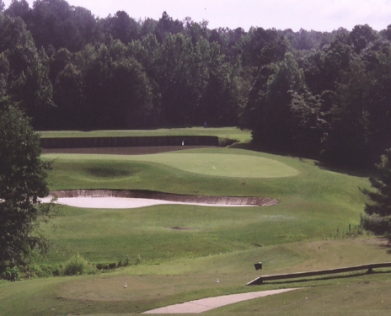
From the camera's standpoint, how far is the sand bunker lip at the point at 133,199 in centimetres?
4447

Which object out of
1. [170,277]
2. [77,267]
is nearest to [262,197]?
[77,267]

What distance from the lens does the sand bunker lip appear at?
44469 mm

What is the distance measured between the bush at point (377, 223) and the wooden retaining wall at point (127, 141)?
5294 centimetres

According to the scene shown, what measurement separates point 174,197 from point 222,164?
1081 centimetres

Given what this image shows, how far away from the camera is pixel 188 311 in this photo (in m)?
15.2

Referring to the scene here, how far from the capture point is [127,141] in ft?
269

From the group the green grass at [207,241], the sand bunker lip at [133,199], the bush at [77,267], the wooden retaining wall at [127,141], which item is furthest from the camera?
the wooden retaining wall at [127,141]

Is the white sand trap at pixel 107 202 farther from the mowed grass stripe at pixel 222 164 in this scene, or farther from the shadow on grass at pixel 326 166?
the shadow on grass at pixel 326 166

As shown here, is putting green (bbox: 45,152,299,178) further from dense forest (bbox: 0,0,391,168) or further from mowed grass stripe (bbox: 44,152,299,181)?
dense forest (bbox: 0,0,391,168)

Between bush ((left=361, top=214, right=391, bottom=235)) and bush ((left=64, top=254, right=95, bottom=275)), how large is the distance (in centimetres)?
1327

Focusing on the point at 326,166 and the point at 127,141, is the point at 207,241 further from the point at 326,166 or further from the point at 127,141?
the point at 127,141

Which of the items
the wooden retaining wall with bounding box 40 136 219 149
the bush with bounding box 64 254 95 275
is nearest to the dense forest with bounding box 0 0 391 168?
the wooden retaining wall with bounding box 40 136 219 149

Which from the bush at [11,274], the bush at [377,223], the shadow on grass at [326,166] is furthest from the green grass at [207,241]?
the shadow on grass at [326,166]

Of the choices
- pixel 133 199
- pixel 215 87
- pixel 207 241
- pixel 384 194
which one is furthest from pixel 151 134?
pixel 384 194
